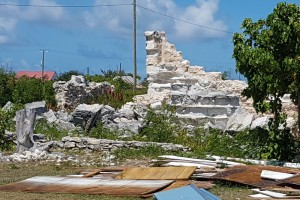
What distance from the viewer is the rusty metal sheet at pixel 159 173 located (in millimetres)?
11084

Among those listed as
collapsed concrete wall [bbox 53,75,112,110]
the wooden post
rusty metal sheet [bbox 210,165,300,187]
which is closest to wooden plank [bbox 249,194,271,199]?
rusty metal sheet [bbox 210,165,300,187]

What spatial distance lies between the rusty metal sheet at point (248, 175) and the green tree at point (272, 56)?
2.06 meters

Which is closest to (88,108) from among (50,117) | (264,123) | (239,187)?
(50,117)

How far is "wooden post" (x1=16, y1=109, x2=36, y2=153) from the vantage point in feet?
51.8

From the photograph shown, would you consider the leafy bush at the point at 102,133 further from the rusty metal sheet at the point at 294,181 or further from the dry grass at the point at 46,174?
the rusty metal sheet at the point at 294,181

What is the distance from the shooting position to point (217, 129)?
1808 centimetres

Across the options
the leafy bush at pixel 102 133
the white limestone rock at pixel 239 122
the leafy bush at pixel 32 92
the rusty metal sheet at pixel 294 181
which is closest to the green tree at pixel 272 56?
the rusty metal sheet at pixel 294 181

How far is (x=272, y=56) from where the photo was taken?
12586 millimetres

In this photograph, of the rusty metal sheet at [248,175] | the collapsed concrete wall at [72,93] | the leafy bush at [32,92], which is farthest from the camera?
the leafy bush at [32,92]

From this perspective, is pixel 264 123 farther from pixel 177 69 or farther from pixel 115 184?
pixel 177 69

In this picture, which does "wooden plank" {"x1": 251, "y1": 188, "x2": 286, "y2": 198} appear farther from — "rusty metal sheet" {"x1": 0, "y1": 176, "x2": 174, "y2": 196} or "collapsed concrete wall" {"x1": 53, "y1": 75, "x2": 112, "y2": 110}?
"collapsed concrete wall" {"x1": 53, "y1": 75, "x2": 112, "y2": 110}

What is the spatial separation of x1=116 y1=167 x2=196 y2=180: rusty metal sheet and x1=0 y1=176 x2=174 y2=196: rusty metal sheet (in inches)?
17.0

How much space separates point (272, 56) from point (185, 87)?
36.2ft

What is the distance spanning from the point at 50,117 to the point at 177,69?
8.11 metres
